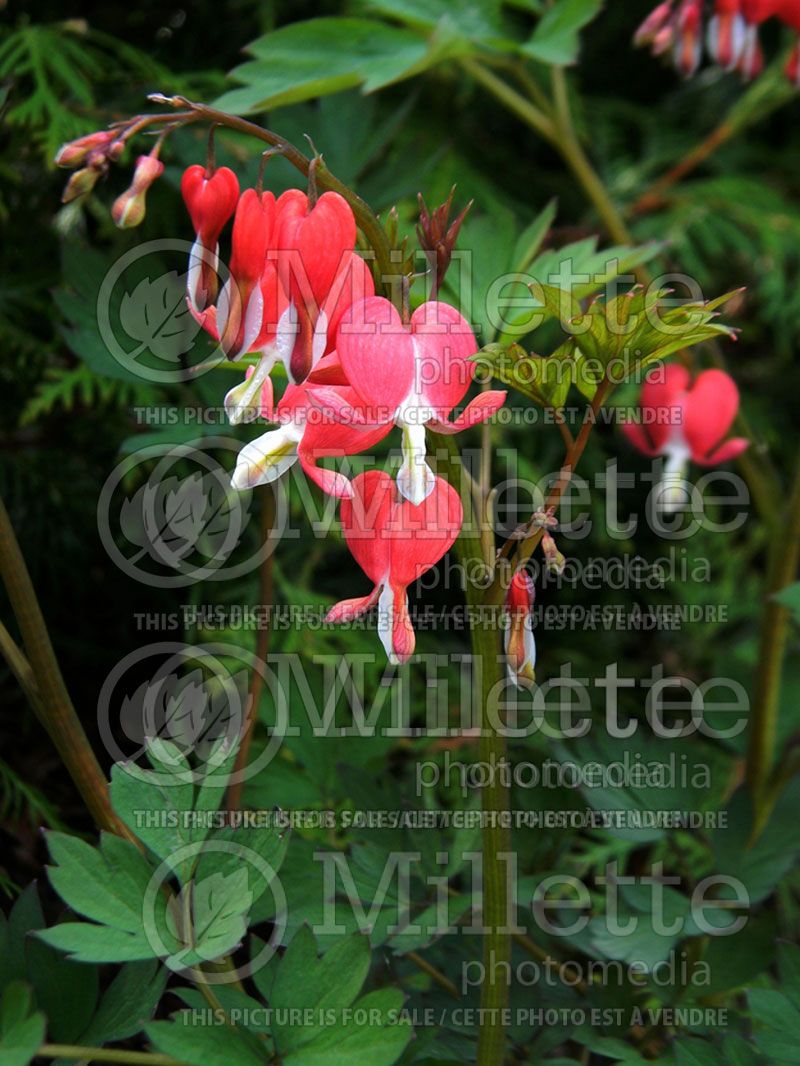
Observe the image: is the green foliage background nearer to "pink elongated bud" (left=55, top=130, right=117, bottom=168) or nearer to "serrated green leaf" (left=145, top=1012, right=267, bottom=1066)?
"serrated green leaf" (left=145, top=1012, right=267, bottom=1066)

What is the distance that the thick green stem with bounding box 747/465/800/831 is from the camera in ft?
4.38

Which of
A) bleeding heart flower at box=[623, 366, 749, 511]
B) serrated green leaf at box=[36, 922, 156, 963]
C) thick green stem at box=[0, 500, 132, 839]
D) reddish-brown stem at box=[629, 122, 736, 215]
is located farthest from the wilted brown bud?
reddish-brown stem at box=[629, 122, 736, 215]

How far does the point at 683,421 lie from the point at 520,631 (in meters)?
0.58

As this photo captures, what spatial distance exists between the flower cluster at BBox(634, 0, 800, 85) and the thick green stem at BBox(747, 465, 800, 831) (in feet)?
1.69

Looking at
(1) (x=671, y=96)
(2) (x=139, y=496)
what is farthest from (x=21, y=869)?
(1) (x=671, y=96)

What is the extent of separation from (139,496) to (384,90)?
2.55 ft

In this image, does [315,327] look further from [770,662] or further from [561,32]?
[770,662]

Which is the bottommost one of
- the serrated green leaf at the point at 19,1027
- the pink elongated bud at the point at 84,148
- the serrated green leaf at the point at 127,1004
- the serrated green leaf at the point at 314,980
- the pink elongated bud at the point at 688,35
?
the serrated green leaf at the point at 127,1004

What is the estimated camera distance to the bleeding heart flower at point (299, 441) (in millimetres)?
695

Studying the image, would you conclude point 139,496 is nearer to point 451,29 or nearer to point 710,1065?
point 451,29

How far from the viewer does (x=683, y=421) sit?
1.23 metres

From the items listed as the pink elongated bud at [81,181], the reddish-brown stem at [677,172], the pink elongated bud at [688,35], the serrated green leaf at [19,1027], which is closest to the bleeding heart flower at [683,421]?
the pink elongated bud at [688,35]

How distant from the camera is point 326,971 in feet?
2.38

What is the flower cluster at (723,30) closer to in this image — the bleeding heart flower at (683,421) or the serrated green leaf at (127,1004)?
the bleeding heart flower at (683,421)
